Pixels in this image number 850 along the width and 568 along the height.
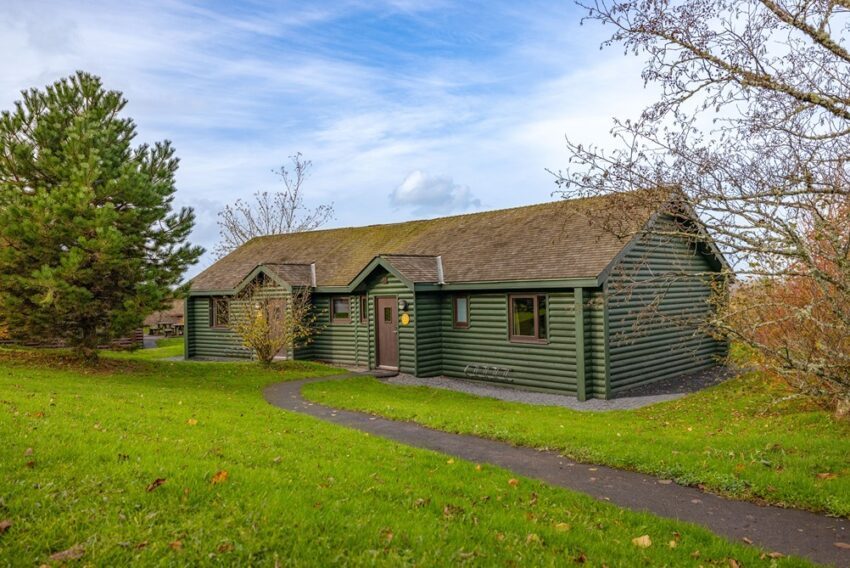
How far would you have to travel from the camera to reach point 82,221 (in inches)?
643

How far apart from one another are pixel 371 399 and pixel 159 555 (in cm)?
1027

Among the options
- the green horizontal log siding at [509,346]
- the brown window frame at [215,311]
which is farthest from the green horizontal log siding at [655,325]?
the brown window frame at [215,311]

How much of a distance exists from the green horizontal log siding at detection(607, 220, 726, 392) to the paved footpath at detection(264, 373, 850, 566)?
6.12m

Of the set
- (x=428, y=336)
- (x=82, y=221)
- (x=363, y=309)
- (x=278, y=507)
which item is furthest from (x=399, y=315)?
(x=278, y=507)

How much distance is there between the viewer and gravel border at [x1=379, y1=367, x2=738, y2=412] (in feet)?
49.4

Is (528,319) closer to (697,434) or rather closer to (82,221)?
(697,434)

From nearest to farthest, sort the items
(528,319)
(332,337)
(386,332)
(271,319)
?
1. (528,319)
2. (386,332)
3. (271,319)
4. (332,337)

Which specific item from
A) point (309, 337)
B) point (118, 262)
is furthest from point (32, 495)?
point (309, 337)

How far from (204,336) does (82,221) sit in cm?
1167

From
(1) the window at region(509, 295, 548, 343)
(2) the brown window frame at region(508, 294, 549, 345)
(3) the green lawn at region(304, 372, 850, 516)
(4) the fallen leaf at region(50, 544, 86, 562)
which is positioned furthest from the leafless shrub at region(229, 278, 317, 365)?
(4) the fallen leaf at region(50, 544, 86, 562)

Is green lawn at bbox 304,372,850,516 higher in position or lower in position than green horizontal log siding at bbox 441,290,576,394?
lower

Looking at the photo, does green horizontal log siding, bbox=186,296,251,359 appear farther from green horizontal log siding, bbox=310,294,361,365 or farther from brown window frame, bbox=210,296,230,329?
green horizontal log siding, bbox=310,294,361,365

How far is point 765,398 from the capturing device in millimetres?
13492

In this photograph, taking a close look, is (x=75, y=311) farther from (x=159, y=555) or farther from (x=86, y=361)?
(x=159, y=555)
